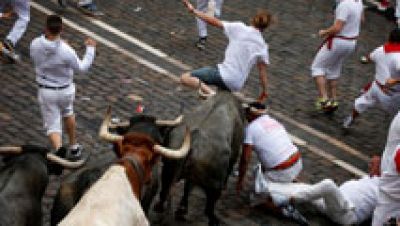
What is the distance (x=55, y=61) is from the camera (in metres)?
10.5

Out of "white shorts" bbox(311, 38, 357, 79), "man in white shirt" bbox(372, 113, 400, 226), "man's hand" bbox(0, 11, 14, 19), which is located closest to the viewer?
"man in white shirt" bbox(372, 113, 400, 226)

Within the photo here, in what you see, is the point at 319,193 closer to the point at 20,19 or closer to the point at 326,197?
the point at 326,197

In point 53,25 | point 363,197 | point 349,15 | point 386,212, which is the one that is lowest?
point 363,197

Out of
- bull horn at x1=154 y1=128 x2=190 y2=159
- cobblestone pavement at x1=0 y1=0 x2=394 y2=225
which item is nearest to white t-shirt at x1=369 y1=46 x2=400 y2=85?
cobblestone pavement at x1=0 y1=0 x2=394 y2=225

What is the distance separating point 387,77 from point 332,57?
4.82 ft

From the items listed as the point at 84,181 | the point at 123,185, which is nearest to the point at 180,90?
the point at 84,181

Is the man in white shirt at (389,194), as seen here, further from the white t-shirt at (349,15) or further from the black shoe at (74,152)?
the white t-shirt at (349,15)

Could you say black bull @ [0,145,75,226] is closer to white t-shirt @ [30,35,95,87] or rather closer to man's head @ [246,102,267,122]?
white t-shirt @ [30,35,95,87]

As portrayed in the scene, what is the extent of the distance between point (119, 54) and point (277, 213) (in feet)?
18.7

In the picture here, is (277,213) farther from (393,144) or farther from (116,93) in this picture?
(116,93)

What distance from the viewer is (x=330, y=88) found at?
14727 millimetres

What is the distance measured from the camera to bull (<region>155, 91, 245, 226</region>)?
959cm

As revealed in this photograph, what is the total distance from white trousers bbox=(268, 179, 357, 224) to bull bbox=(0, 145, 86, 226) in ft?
11.0

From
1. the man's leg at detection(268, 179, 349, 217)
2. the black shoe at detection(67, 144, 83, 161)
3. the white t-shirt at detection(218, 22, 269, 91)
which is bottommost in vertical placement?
the black shoe at detection(67, 144, 83, 161)
